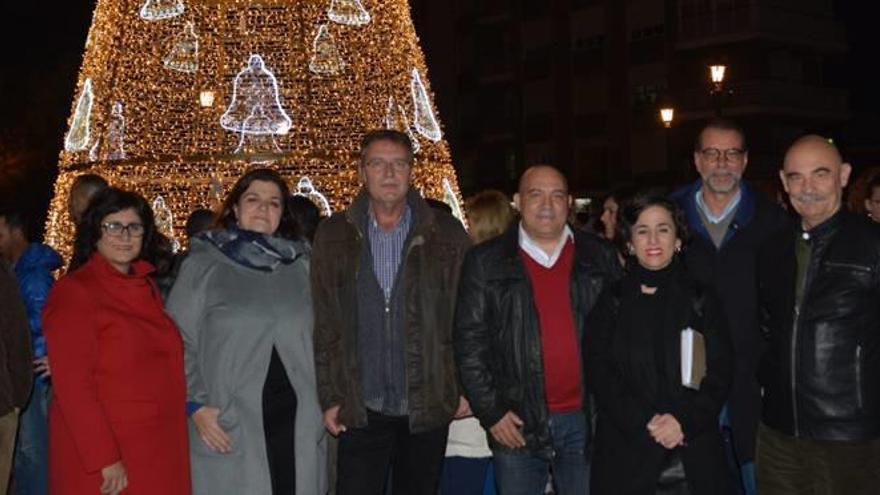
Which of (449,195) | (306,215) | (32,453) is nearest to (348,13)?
(449,195)

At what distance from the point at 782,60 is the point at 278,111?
27817mm

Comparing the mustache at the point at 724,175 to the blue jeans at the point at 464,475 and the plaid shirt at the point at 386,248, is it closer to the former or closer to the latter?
the plaid shirt at the point at 386,248

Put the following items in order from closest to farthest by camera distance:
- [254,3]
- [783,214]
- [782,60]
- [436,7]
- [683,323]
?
[683,323] < [783,214] < [254,3] < [782,60] < [436,7]

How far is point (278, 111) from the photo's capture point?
837 cm

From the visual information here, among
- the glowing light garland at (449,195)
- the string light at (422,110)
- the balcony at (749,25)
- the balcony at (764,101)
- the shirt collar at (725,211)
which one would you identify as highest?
the balcony at (749,25)

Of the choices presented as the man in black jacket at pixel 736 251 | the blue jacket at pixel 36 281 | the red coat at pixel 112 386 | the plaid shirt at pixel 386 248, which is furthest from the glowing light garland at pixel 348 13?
the red coat at pixel 112 386

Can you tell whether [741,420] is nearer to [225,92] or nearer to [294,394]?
[294,394]

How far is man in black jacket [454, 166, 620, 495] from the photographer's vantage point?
4.64m

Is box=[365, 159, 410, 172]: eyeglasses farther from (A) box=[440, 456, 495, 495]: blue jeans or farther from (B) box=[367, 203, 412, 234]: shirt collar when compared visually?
(A) box=[440, 456, 495, 495]: blue jeans

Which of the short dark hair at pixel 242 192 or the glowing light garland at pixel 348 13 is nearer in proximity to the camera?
the short dark hair at pixel 242 192

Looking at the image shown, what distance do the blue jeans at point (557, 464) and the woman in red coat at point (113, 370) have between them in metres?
1.48

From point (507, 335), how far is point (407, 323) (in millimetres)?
477

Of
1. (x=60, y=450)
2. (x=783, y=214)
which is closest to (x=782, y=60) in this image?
(x=783, y=214)

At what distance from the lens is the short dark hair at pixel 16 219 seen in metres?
6.50
